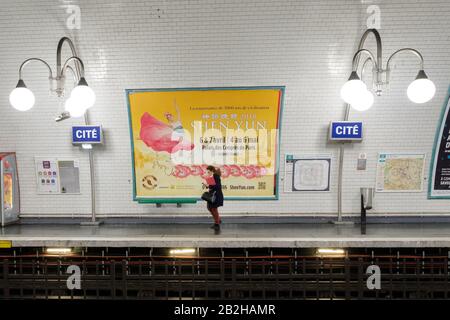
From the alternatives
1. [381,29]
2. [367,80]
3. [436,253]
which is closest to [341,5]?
[381,29]

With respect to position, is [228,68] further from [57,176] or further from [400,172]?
[57,176]

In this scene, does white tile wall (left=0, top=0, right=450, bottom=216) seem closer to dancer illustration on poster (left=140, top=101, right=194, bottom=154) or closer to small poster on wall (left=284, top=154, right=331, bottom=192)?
small poster on wall (left=284, top=154, right=331, bottom=192)

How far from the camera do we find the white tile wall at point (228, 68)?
5.18m

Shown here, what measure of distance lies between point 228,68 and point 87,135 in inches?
114

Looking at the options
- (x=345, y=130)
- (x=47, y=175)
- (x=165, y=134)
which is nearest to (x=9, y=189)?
(x=47, y=175)

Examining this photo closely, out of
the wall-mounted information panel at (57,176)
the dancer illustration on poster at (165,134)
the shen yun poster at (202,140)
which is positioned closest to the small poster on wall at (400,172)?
the shen yun poster at (202,140)

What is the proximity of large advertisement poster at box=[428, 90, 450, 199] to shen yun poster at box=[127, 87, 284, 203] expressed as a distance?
3004 millimetres

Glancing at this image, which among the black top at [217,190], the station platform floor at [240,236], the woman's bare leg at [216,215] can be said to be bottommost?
the station platform floor at [240,236]

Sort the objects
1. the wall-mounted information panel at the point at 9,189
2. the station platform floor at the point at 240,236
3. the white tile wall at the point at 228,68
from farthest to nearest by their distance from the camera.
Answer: the wall-mounted information panel at the point at 9,189 < the white tile wall at the point at 228,68 < the station platform floor at the point at 240,236

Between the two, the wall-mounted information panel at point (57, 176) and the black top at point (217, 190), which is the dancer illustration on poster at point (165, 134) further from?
the wall-mounted information panel at point (57, 176)

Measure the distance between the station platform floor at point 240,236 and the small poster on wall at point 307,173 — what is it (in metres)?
0.75

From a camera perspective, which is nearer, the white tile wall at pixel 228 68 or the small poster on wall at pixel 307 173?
the white tile wall at pixel 228 68

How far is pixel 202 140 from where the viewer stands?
19.2ft
